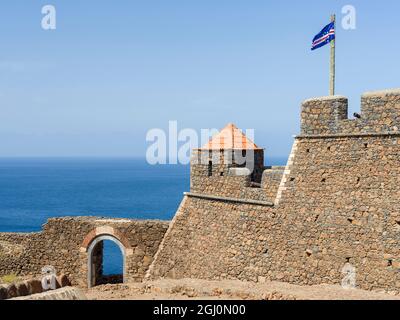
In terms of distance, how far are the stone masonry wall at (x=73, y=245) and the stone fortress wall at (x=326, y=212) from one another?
111 inches

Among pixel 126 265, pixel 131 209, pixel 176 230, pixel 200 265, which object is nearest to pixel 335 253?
pixel 200 265

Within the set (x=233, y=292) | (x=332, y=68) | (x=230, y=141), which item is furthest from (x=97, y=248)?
(x=332, y=68)

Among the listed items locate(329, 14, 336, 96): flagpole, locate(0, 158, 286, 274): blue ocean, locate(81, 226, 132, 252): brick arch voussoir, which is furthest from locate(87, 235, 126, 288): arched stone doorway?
locate(0, 158, 286, 274): blue ocean

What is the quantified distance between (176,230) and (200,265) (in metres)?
1.55

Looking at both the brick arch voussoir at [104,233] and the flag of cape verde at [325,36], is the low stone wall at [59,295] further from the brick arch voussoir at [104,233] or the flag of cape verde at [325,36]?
the brick arch voussoir at [104,233]

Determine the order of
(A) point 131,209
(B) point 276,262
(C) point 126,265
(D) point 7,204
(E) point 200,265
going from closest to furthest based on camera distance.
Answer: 1. (B) point 276,262
2. (E) point 200,265
3. (C) point 126,265
4. (A) point 131,209
5. (D) point 7,204

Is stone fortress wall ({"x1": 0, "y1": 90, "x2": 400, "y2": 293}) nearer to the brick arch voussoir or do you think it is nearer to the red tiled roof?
the red tiled roof

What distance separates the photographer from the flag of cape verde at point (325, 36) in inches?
596

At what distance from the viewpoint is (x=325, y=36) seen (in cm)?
1525

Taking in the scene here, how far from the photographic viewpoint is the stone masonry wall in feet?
63.8

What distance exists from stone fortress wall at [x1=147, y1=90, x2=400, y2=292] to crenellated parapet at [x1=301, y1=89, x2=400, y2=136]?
0.07 ft
